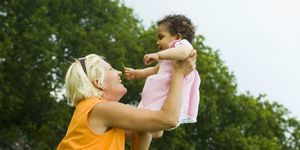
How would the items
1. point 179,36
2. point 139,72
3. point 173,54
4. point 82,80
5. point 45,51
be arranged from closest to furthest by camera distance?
point 82,80 → point 173,54 → point 179,36 → point 139,72 → point 45,51

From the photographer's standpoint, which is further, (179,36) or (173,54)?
(179,36)

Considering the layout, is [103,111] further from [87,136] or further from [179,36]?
[179,36]

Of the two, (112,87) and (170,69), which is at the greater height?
(170,69)

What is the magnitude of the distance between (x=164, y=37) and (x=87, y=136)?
1077 millimetres

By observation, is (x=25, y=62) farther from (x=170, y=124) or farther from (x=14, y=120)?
(x=170, y=124)

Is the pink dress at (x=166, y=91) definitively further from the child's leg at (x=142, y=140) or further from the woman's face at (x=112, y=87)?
the woman's face at (x=112, y=87)

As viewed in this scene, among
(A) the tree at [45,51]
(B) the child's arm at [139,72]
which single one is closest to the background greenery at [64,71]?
(A) the tree at [45,51]

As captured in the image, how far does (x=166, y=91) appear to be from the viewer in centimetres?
427

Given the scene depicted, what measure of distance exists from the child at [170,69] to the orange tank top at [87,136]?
17.6 inches

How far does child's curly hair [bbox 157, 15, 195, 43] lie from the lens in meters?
4.56

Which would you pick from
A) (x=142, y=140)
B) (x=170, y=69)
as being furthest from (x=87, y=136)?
(x=170, y=69)

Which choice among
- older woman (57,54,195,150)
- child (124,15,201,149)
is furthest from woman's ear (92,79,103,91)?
child (124,15,201,149)

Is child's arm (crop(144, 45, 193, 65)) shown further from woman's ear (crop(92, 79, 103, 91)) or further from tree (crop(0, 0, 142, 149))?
tree (crop(0, 0, 142, 149))

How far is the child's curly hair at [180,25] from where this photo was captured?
456 cm
